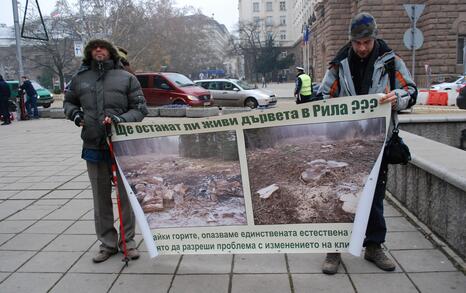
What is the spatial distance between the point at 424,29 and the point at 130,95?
108 feet

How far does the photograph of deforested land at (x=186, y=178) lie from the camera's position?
3457 millimetres

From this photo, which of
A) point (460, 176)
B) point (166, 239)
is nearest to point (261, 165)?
point (166, 239)

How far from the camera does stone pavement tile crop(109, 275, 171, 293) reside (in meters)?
3.41

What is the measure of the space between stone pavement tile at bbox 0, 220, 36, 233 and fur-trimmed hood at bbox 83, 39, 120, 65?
2241 millimetres

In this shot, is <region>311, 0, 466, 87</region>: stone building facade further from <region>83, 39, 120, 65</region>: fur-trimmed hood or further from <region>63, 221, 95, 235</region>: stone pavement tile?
<region>83, 39, 120, 65</region>: fur-trimmed hood

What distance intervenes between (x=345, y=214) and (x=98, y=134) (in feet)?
7.14

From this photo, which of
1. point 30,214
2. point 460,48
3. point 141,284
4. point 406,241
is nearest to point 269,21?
point 460,48

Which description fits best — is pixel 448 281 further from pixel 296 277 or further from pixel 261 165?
pixel 261 165

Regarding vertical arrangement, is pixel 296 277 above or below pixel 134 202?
below

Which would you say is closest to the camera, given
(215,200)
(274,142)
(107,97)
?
(274,142)

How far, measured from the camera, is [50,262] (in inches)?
157

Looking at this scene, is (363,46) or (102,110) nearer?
(363,46)

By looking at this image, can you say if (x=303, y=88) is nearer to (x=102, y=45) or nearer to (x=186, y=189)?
(x=102, y=45)

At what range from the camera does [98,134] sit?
378 centimetres
